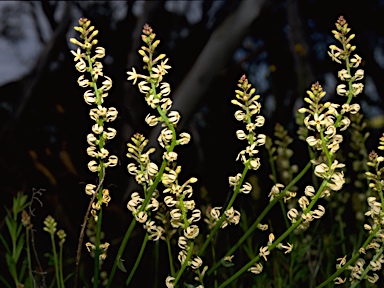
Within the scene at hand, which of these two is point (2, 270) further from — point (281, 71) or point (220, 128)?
point (281, 71)

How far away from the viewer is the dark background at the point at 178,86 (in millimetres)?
2232

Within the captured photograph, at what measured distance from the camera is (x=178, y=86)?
8.32 ft

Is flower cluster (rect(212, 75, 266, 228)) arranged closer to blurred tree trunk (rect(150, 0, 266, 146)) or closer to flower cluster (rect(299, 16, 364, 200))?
flower cluster (rect(299, 16, 364, 200))

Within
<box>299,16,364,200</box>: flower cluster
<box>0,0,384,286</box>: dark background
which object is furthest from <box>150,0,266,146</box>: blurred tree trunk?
<box>299,16,364,200</box>: flower cluster

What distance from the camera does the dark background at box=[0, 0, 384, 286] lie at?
7.32 feet

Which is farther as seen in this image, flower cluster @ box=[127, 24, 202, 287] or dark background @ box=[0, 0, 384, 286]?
dark background @ box=[0, 0, 384, 286]

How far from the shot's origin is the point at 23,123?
103 inches

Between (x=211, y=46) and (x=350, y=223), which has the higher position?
(x=211, y=46)

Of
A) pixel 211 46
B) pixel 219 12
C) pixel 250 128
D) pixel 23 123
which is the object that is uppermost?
pixel 219 12

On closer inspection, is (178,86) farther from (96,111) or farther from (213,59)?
(96,111)

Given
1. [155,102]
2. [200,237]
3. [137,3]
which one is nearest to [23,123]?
[137,3]

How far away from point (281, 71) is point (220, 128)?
50 cm

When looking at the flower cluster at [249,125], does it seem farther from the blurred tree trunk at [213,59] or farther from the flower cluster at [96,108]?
the blurred tree trunk at [213,59]

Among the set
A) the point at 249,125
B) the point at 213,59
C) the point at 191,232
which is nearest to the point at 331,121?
the point at 249,125
